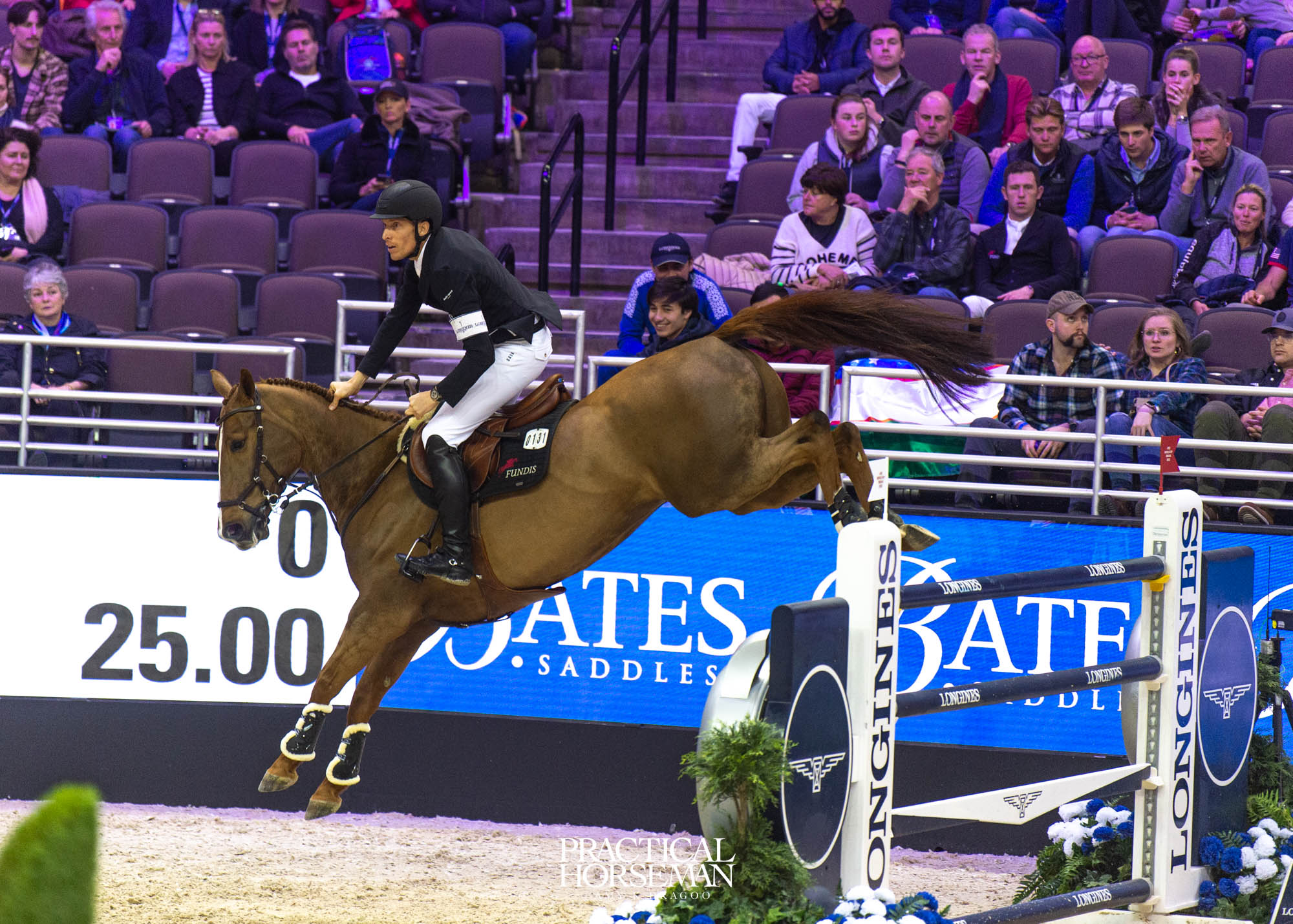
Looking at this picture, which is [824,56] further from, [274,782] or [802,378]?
[274,782]

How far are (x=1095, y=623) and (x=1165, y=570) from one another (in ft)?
7.90

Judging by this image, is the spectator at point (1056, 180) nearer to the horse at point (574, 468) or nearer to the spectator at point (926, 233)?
the spectator at point (926, 233)

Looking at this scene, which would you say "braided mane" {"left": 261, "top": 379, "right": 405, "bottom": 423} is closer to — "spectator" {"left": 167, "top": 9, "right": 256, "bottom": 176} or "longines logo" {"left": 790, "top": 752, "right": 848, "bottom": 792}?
"longines logo" {"left": 790, "top": 752, "right": 848, "bottom": 792}

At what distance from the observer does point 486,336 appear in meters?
4.92

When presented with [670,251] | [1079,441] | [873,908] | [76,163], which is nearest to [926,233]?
[670,251]

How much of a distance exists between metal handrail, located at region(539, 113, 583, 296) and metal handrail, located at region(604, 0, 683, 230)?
229 millimetres

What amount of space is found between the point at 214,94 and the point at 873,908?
28.5 feet

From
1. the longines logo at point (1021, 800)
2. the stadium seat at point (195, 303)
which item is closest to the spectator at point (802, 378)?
the longines logo at point (1021, 800)

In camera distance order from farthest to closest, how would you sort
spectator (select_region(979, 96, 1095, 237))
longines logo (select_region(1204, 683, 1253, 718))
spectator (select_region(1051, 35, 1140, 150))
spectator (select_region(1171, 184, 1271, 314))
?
spectator (select_region(1051, 35, 1140, 150)), spectator (select_region(979, 96, 1095, 237)), spectator (select_region(1171, 184, 1271, 314)), longines logo (select_region(1204, 683, 1253, 718))

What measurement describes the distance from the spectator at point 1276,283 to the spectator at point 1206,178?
46 cm

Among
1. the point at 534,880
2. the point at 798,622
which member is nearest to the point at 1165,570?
the point at 798,622

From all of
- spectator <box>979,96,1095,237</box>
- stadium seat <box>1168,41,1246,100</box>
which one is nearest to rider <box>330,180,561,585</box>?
spectator <box>979,96,1095,237</box>

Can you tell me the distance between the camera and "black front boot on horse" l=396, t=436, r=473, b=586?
491 cm

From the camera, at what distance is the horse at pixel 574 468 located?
460 centimetres
